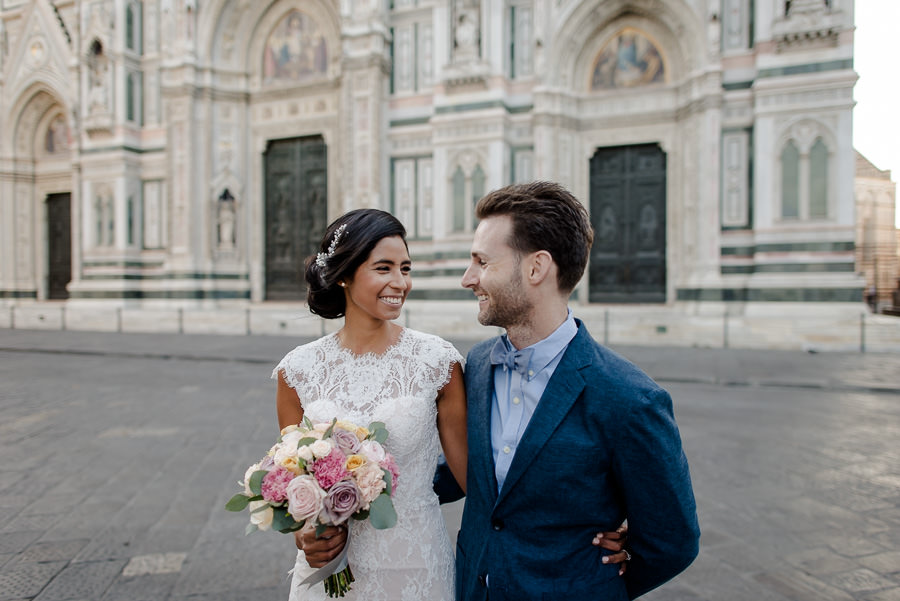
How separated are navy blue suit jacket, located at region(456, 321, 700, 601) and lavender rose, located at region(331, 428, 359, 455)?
35cm

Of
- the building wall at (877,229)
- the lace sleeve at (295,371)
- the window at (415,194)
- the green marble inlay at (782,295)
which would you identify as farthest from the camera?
the building wall at (877,229)

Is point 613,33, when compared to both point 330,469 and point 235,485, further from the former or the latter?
point 330,469

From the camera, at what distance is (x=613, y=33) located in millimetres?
14211

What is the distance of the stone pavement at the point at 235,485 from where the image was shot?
9.11 feet

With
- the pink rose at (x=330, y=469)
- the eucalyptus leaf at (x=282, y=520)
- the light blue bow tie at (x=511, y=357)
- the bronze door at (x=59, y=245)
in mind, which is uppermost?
the bronze door at (x=59, y=245)

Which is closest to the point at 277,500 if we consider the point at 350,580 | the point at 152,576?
the point at 350,580

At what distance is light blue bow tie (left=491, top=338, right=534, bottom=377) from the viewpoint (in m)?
1.44

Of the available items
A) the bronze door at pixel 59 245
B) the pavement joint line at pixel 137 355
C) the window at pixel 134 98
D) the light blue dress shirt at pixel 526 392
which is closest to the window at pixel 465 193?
the pavement joint line at pixel 137 355

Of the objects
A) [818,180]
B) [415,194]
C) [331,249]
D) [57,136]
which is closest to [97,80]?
[57,136]

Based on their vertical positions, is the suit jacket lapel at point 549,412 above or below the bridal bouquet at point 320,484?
above

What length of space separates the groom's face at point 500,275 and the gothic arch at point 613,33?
45.2 ft

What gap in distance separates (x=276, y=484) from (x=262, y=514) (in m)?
0.09

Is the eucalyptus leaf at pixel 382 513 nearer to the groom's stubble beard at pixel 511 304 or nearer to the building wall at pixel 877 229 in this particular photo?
the groom's stubble beard at pixel 511 304

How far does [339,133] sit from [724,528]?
593 inches
